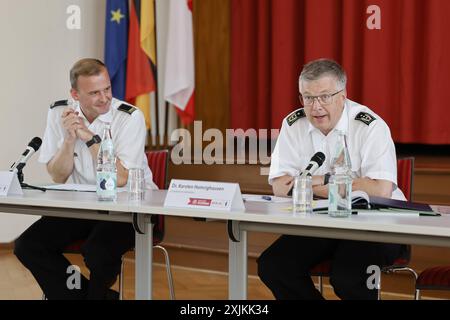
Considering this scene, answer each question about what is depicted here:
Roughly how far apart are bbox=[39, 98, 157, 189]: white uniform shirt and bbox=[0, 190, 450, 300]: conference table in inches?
14.4

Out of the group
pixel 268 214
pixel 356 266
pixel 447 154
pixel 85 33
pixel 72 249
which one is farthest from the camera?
pixel 85 33

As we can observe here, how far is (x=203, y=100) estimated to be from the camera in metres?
5.85

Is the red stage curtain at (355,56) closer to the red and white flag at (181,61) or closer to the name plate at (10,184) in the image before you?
the red and white flag at (181,61)

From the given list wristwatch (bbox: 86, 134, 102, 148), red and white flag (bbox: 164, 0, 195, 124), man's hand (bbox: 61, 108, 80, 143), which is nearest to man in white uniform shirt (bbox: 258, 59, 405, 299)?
wristwatch (bbox: 86, 134, 102, 148)

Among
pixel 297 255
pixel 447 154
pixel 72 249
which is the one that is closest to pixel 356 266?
pixel 297 255

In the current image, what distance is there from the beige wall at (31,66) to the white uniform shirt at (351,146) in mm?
2958

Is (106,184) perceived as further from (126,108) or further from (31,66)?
(31,66)

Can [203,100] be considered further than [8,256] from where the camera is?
Yes

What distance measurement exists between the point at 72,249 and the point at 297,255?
3.38 feet

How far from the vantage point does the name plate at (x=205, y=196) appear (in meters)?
2.39

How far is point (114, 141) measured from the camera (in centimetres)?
344

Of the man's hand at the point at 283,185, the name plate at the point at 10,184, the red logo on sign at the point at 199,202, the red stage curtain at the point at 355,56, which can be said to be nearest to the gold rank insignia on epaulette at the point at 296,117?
the man's hand at the point at 283,185
